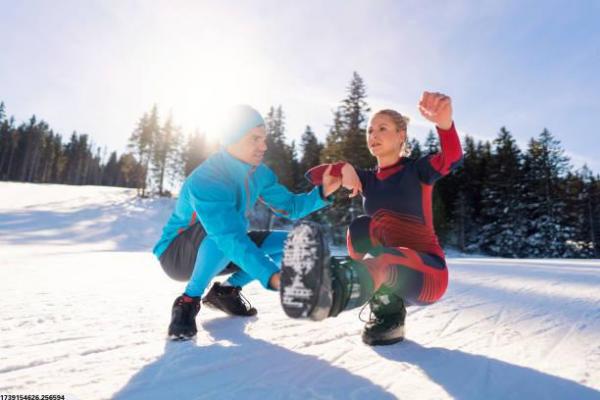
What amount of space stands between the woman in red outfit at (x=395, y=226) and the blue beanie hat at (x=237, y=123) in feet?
1.91

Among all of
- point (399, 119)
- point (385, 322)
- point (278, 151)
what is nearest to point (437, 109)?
point (399, 119)

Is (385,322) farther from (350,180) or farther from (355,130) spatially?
(355,130)

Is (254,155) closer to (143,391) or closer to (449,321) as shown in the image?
(143,391)

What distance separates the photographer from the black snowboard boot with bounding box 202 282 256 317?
259cm

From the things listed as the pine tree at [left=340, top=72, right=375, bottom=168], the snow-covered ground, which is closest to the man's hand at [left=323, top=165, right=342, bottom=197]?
the snow-covered ground

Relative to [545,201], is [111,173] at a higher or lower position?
higher

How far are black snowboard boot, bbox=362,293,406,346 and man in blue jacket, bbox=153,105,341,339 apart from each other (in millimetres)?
671

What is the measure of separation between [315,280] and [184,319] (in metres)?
1.08

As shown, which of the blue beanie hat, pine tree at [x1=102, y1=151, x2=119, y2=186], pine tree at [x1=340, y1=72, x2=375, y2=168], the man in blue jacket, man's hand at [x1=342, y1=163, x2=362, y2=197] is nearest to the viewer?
the man in blue jacket

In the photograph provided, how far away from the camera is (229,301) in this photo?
2604 mm

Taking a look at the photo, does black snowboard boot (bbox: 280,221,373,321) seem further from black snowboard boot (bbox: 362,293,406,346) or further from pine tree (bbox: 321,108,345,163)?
pine tree (bbox: 321,108,345,163)

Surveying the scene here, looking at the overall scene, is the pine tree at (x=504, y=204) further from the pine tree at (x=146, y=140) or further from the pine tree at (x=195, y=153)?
the pine tree at (x=146, y=140)

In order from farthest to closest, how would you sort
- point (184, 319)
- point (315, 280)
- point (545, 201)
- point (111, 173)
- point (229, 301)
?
point (111, 173), point (545, 201), point (229, 301), point (184, 319), point (315, 280)

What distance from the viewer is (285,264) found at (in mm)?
1476
